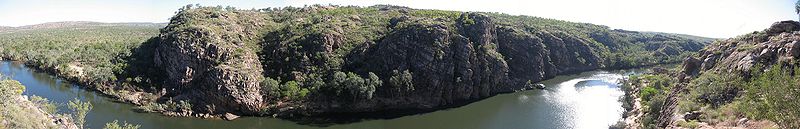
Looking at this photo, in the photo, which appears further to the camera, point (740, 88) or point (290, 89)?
point (290, 89)

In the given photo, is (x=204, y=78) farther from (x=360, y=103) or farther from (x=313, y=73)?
(x=360, y=103)

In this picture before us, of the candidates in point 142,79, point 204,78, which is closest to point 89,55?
point 142,79

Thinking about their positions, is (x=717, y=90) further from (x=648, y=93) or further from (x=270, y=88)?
(x=270, y=88)

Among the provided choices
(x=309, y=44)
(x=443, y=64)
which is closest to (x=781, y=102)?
(x=443, y=64)

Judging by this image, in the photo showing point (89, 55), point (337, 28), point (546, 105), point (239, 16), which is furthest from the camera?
point (89, 55)

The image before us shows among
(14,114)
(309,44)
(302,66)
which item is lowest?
(302,66)

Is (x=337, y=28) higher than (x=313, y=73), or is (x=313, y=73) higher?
(x=337, y=28)

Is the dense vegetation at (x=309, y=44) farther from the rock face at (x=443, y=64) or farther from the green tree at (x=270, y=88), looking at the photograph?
the rock face at (x=443, y=64)
